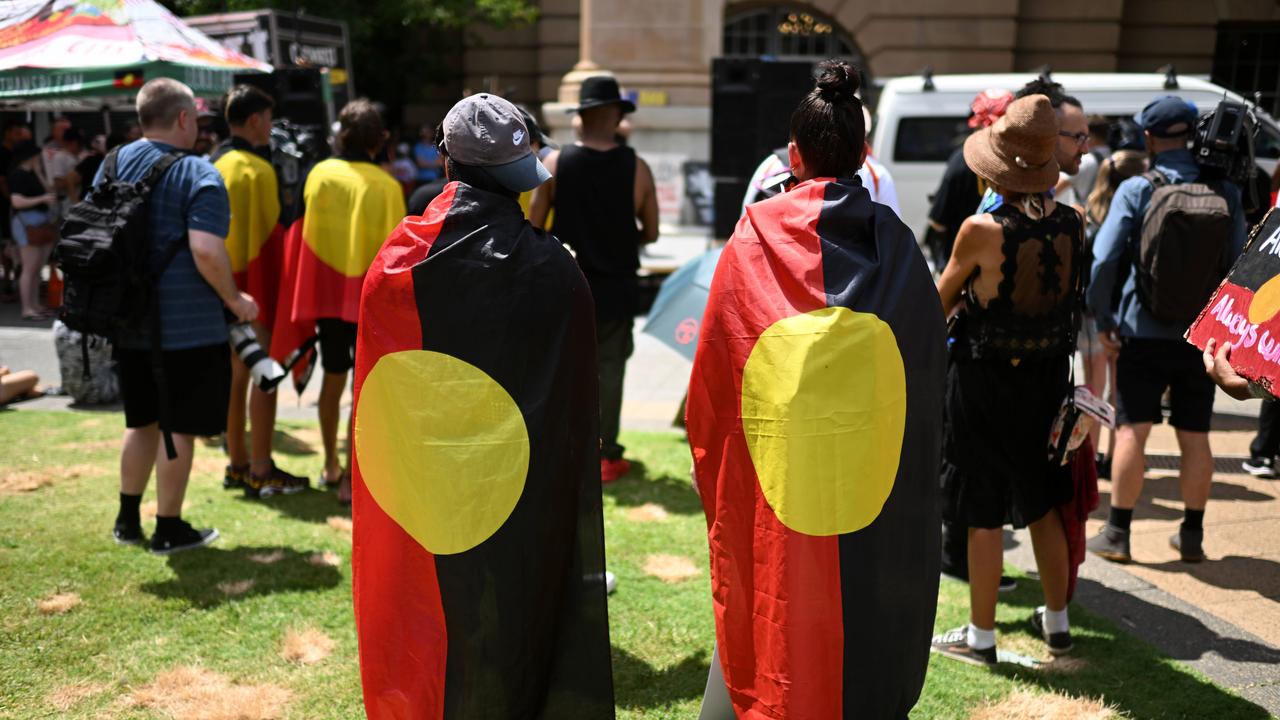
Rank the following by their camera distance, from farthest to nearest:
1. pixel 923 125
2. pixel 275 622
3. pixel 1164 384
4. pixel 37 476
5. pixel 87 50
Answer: pixel 923 125
pixel 87 50
pixel 37 476
pixel 1164 384
pixel 275 622

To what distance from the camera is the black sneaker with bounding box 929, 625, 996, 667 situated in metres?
3.86

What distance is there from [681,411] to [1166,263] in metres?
3.55

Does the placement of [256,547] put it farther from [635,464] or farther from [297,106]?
[297,106]

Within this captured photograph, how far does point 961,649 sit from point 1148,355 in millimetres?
1779

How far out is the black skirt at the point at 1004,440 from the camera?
3627mm

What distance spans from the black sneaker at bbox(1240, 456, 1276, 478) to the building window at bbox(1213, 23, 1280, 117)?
1871 centimetres

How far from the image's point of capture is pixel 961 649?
393cm

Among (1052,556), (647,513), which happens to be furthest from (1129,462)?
(647,513)

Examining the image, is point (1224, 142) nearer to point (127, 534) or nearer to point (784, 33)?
point (127, 534)

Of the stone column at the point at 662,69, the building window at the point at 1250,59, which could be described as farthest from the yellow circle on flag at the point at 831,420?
the building window at the point at 1250,59

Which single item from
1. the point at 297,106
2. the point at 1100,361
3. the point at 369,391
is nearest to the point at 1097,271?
the point at 1100,361

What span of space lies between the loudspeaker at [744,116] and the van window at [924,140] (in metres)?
2.48

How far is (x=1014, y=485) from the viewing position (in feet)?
12.1

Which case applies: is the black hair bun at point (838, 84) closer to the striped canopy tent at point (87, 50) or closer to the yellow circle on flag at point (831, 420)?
the yellow circle on flag at point (831, 420)
